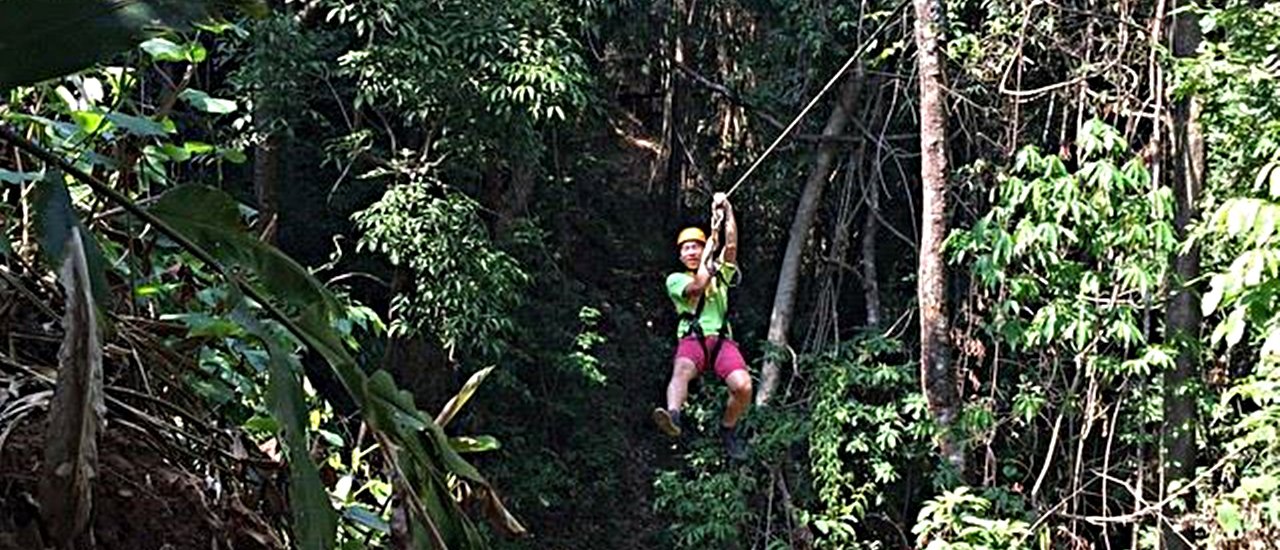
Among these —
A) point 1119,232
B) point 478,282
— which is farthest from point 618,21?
point 1119,232

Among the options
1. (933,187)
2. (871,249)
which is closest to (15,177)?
(933,187)

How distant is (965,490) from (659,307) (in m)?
3.43

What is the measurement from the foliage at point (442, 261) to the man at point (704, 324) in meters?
0.76

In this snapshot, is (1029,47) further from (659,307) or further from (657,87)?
(659,307)

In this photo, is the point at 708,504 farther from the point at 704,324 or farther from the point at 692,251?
the point at 692,251

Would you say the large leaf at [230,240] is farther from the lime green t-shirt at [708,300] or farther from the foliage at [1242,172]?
the lime green t-shirt at [708,300]

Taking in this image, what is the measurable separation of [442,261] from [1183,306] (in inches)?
105

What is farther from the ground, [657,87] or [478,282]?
[657,87]

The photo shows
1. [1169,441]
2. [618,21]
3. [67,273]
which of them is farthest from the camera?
[618,21]

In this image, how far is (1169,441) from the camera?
16.3ft

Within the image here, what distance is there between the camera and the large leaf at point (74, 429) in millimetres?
630

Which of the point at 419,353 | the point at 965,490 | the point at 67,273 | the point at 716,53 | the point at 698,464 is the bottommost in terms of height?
the point at 67,273

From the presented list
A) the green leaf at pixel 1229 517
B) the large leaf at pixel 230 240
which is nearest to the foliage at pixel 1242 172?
the green leaf at pixel 1229 517

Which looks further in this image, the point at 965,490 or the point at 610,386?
the point at 610,386
